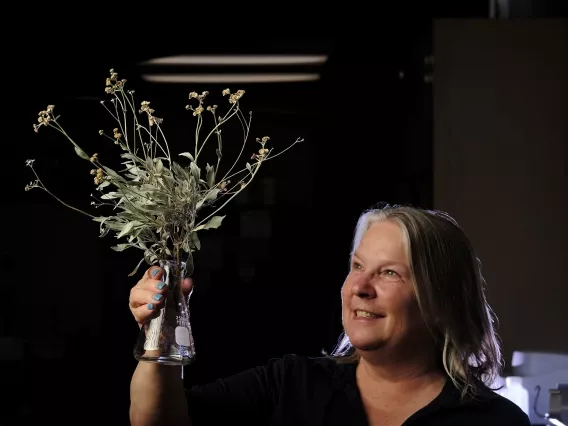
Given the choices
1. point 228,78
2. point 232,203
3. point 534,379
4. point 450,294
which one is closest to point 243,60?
point 228,78

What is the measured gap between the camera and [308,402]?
66.9 inches

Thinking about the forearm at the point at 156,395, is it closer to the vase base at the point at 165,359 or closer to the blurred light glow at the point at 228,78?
the vase base at the point at 165,359

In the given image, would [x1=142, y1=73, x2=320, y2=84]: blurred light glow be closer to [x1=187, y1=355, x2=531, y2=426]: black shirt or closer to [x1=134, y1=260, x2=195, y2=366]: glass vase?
[x1=187, y1=355, x2=531, y2=426]: black shirt

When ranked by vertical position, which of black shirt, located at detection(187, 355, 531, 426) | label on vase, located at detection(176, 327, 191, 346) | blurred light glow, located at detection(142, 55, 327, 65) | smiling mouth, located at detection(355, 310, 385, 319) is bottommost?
black shirt, located at detection(187, 355, 531, 426)

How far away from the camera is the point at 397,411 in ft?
5.45

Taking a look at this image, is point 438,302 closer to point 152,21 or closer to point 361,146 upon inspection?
point 361,146

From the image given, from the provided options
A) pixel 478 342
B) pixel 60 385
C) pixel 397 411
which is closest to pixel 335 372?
pixel 397 411

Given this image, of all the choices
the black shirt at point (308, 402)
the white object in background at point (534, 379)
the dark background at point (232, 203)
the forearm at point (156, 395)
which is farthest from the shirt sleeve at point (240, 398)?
the dark background at point (232, 203)

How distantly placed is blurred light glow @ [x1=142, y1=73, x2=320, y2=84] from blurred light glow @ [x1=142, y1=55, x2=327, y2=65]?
0.05 m

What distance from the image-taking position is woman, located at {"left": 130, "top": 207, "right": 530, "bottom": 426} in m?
1.63

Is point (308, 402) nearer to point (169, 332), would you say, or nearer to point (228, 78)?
point (169, 332)

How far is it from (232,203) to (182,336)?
87.1 inches

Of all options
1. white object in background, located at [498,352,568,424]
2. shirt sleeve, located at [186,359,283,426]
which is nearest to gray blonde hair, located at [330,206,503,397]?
shirt sleeve, located at [186,359,283,426]

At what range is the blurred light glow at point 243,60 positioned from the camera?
141 inches
